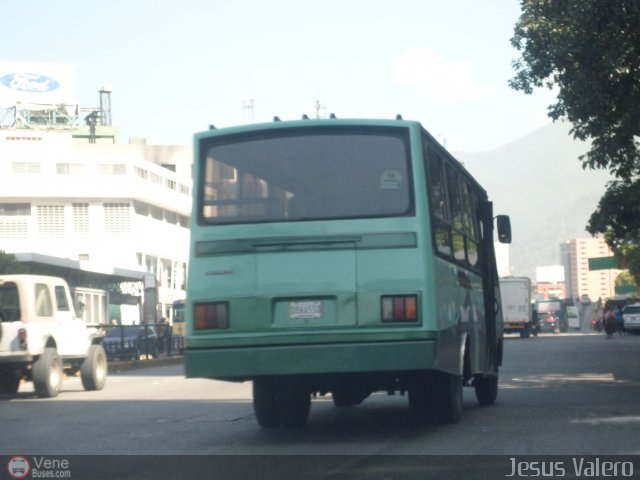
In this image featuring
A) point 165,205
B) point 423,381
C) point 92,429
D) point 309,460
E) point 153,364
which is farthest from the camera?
point 165,205

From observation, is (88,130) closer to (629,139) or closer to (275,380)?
(629,139)

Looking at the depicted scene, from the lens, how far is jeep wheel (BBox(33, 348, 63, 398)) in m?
20.5

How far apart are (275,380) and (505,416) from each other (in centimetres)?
340

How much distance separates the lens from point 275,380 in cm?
1233

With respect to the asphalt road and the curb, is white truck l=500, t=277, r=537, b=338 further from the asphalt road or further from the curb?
the asphalt road

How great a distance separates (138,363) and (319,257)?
23728mm

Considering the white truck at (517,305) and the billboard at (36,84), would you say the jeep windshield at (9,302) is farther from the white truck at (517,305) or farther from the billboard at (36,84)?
the billboard at (36,84)

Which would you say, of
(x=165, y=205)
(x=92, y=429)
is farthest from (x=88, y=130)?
(x=92, y=429)

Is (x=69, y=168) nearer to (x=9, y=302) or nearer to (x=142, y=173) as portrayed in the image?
(x=142, y=173)

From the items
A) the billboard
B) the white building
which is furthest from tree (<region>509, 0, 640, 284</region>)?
the billboard

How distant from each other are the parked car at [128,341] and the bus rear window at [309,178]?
2065cm

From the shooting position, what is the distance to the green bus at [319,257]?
11.5 metres

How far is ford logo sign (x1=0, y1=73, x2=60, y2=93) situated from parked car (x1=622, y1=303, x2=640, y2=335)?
146 feet

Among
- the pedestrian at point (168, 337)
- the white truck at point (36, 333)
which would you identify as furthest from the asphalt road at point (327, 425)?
the pedestrian at point (168, 337)
